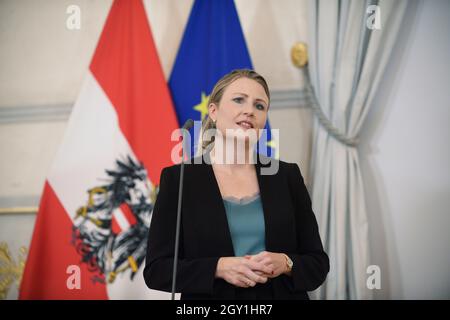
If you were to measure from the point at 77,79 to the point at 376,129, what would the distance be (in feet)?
7.19

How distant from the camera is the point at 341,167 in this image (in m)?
2.88

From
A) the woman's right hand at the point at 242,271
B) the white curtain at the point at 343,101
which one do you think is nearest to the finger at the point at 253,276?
the woman's right hand at the point at 242,271

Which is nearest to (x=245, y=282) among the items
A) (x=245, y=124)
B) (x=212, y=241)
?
(x=212, y=241)

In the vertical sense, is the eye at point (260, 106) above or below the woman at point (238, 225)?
above

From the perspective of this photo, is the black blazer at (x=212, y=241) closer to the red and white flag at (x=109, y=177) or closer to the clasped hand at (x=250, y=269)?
the clasped hand at (x=250, y=269)

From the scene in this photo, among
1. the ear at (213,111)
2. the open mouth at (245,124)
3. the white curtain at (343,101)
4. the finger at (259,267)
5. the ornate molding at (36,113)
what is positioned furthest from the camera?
the ornate molding at (36,113)

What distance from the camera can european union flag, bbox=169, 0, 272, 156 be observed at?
3.07 metres

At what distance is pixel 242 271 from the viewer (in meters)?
1.38

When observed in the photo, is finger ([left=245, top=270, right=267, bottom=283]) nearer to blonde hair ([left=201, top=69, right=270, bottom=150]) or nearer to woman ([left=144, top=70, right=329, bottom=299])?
woman ([left=144, top=70, right=329, bottom=299])

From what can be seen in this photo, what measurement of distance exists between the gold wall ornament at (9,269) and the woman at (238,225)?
218 centimetres

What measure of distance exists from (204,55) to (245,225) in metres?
1.91

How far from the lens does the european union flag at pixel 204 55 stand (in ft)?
10.1

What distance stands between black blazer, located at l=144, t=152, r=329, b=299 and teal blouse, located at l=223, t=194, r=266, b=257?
0.03 metres
